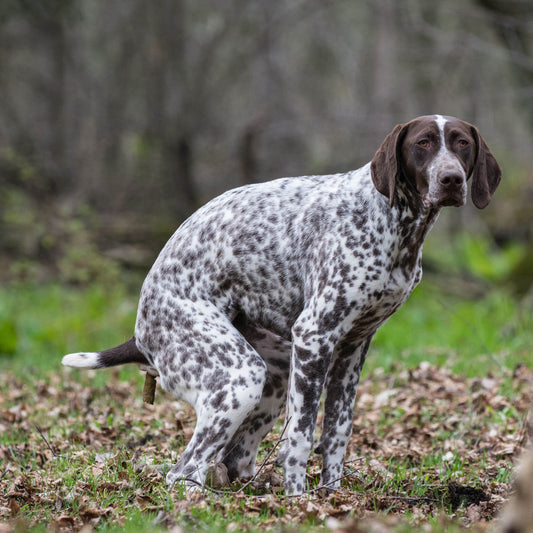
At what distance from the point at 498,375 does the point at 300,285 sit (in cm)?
347

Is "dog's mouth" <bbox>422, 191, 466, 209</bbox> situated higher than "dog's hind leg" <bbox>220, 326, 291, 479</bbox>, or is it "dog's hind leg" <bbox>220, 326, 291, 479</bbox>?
"dog's mouth" <bbox>422, 191, 466, 209</bbox>

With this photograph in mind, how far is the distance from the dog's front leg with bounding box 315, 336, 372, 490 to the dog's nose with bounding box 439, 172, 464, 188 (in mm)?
1063

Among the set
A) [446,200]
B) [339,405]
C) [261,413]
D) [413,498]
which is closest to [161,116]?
[261,413]

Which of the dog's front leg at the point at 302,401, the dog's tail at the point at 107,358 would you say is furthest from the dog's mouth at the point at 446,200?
the dog's tail at the point at 107,358

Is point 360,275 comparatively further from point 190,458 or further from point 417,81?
point 417,81

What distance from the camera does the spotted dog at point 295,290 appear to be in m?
4.02

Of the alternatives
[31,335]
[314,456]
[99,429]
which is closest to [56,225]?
[31,335]

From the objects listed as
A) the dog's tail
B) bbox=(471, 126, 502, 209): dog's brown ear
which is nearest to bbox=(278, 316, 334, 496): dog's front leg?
the dog's tail

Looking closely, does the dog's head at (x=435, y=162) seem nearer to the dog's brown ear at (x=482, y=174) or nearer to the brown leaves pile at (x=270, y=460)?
the dog's brown ear at (x=482, y=174)

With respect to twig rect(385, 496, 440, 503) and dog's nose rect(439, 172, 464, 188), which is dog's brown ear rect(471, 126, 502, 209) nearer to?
dog's nose rect(439, 172, 464, 188)

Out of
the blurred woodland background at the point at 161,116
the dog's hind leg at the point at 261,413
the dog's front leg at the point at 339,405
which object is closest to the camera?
the dog's front leg at the point at 339,405

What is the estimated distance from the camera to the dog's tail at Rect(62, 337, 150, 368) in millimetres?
4434

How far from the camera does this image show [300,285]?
14.0 feet

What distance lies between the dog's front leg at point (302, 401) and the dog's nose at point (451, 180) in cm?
100
